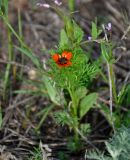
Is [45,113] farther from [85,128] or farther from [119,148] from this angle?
[119,148]

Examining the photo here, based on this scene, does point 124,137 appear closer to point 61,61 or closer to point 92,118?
point 61,61

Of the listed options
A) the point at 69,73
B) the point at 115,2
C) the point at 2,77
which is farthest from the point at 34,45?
the point at 69,73

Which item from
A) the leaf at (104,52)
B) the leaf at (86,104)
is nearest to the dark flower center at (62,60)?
the leaf at (104,52)

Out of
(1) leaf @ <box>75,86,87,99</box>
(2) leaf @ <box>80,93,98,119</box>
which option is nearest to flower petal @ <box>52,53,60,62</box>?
(1) leaf @ <box>75,86,87,99</box>

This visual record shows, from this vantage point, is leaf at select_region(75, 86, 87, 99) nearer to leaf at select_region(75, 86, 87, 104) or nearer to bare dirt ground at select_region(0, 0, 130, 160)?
leaf at select_region(75, 86, 87, 104)

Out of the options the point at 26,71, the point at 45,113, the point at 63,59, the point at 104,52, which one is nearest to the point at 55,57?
the point at 63,59

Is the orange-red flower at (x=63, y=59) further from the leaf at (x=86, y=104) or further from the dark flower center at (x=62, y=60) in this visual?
the leaf at (x=86, y=104)
